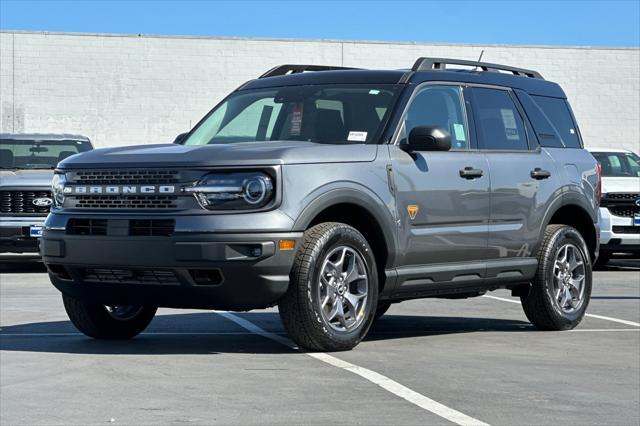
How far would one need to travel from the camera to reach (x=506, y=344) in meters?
9.89

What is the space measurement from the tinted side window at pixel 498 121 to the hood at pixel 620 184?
31.2 feet

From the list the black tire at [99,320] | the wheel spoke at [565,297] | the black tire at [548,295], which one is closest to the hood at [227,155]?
the black tire at [99,320]

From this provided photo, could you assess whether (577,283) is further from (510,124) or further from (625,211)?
(625,211)

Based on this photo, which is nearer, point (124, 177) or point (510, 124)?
point (124, 177)

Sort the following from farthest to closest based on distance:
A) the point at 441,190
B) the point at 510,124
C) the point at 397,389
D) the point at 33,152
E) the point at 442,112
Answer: the point at 33,152 < the point at 510,124 < the point at 442,112 < the point at 441,190 < the point at 397,389

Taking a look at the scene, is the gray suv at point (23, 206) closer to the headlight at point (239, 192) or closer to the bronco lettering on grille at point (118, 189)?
the bronco lettering on grille at point (118, 189)

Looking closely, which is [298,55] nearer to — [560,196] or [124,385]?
[560,196]

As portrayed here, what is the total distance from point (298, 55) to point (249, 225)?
94.5ft

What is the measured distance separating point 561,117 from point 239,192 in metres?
4.21

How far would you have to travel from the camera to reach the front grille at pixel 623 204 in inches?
780

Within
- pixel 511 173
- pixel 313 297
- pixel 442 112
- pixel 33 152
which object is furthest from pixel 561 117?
pixel 33 152

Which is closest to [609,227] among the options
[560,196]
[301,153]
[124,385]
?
[560,196]

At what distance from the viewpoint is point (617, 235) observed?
64.4ft

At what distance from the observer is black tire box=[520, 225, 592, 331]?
1073 cm
